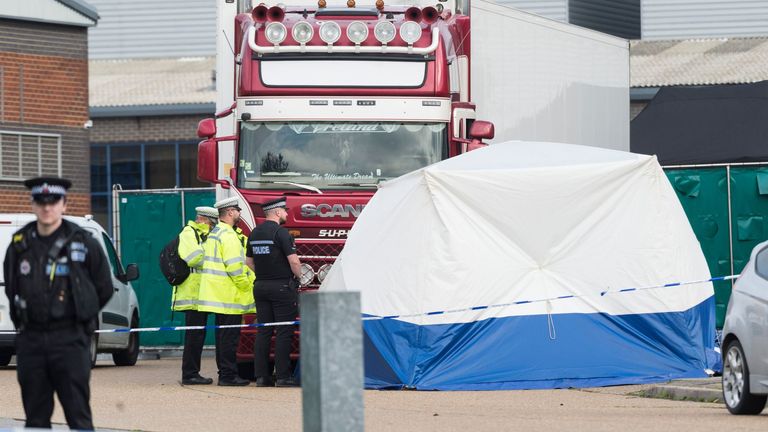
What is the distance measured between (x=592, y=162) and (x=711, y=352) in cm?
214

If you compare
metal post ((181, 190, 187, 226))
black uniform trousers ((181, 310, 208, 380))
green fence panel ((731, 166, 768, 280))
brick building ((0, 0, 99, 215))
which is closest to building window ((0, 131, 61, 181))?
brick building ((0, 0, 99, 215))

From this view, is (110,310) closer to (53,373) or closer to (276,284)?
(276,284)

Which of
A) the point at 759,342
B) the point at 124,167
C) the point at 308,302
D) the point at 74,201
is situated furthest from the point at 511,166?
the point at 124,167

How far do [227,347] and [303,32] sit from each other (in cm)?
314

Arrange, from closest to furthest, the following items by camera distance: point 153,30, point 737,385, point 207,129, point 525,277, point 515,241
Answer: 1. point 737,385
2. point 525,277
3. point 515,241
4. point 207,129
5. point 153,30

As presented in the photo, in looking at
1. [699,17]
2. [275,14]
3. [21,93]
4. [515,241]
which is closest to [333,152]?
[275,14]

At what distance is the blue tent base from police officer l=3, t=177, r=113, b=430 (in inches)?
259

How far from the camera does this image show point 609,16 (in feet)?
163

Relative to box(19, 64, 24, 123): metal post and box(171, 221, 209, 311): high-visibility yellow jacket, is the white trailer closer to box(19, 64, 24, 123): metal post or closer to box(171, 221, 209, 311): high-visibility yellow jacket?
box(171, 221, 209, 311): high-visibility yellow jacket

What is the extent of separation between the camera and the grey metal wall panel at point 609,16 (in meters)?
48.6

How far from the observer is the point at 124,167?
163ft

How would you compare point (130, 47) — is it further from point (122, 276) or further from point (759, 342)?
point (759, 342)

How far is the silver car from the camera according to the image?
1223 centimetres

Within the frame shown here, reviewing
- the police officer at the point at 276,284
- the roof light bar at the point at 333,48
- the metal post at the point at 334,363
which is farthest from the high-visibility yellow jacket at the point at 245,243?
the metal post at the point at 334,363
